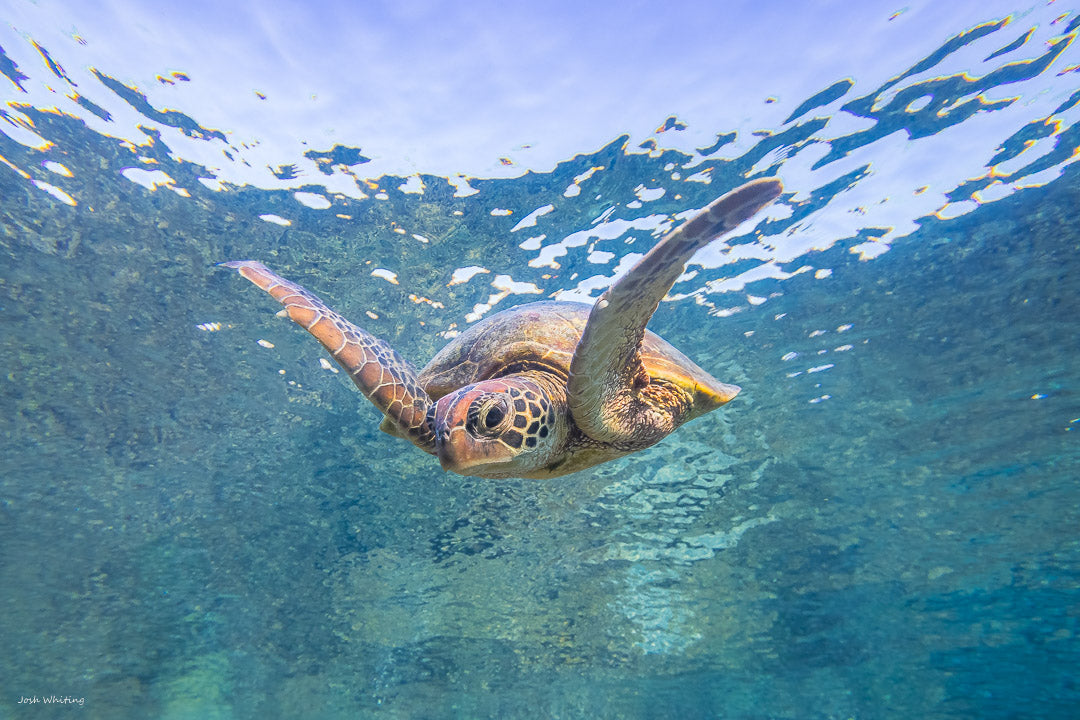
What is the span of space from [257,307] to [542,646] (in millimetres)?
18695

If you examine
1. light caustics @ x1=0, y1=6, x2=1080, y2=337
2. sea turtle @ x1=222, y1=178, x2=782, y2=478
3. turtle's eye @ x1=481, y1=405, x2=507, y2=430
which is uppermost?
light caustics @ x1=0, y1=6, x2=1080, y2=337

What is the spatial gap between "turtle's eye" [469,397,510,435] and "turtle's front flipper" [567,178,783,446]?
21.3 inches

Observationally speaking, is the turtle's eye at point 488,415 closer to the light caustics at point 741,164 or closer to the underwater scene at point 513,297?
the underwater scene at point 513,297

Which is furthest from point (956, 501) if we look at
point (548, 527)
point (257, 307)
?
point (257, 307)

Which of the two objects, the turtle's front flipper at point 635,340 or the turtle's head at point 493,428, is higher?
the turtle's front flipper at point 635,340

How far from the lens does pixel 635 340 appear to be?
324cm

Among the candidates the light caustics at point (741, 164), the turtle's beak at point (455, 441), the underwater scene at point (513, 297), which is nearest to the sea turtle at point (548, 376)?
the turtle's beak at point (455, 441)

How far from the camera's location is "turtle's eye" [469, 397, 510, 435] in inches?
114

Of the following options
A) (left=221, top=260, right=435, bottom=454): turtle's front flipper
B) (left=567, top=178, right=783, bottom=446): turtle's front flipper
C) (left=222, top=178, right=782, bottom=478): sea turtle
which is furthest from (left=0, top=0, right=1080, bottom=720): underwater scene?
(left=567, top=178, right=783, bottom=446): turtle's front flipper

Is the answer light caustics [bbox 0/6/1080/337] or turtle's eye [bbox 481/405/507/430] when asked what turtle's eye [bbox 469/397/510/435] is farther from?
light caustics [bbox 0/6/1080/337]

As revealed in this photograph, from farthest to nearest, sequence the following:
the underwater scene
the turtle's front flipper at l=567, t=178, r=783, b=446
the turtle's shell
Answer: the underwater scene < the turtle's shell < the turtle's front flipper at l=567, t=178, r=783, b=446

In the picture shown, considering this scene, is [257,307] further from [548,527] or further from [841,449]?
[841,449]

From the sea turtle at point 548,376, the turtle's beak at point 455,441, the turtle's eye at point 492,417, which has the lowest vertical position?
the turtle's beak at point 455,441

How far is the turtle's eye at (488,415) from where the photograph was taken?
2.89 m
